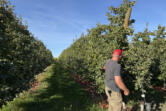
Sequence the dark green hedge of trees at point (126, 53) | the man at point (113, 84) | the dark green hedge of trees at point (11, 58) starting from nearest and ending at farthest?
the man at point (113, 84) → the dark green hedge of trees at point (11, 58) → the dark green hedge of trees at point (126, 53)

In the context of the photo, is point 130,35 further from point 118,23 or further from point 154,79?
point 154,79

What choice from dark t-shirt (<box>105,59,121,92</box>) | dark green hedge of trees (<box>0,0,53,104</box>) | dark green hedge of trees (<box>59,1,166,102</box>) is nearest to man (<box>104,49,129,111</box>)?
dark t-shirt (<box>105,59,121,92</box>)

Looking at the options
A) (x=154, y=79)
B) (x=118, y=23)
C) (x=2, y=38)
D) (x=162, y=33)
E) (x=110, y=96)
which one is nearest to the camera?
(x=110, y=96)

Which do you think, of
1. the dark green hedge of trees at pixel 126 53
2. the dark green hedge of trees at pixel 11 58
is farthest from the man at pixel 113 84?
the dark green hedge of trees at pixel 11 58

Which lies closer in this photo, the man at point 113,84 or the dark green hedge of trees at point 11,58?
the man at point 113,84

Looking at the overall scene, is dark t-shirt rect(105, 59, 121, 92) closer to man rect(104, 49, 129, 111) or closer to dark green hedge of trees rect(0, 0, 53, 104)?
man rect(104, 49, 129, 111)

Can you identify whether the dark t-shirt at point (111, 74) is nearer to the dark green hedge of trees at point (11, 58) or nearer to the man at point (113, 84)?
the man at point (113, 84)

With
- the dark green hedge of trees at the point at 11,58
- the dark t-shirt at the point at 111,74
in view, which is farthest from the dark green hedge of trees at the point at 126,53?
the dark green hedge of trees at the point at 11,58

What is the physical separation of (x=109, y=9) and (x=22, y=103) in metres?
7.37

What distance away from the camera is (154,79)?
606 inches

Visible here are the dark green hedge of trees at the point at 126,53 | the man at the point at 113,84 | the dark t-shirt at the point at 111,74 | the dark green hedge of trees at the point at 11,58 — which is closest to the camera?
the dark t-shirt at the point at 111,74

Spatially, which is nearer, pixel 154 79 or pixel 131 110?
pixel 131 110

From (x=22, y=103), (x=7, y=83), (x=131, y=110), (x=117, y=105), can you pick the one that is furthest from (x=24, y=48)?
(x=131, y=110)

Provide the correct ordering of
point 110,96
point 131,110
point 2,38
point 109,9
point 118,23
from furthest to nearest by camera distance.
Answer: point 109,9, point 118,23, point 131,110, point 2,38, point 110,96
